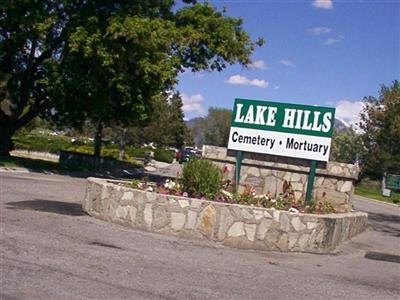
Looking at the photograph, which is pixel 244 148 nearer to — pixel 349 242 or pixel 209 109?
pixel 349 242

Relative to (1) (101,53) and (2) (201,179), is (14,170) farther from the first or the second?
(2) (201,179)

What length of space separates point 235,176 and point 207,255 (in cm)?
529

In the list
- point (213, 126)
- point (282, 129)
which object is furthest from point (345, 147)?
point (282, 129)

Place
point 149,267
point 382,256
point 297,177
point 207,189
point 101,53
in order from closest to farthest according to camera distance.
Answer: point 149,267
point 207,189
point 382,256
point 297,177
point 101,53

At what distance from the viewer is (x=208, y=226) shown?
11.1 metres

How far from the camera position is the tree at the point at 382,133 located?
6328 cm

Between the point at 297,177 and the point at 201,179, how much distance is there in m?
3.29

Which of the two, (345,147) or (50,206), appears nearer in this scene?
(50,206)

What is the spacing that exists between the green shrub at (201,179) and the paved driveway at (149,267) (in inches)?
58.1

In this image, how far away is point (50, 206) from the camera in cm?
1327

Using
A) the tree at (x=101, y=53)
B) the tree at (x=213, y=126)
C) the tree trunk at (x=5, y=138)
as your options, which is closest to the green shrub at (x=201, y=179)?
the tree at (x=101, y=53)

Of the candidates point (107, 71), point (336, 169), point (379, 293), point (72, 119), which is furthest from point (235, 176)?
point (72, 119)

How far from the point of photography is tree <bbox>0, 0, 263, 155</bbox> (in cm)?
2547

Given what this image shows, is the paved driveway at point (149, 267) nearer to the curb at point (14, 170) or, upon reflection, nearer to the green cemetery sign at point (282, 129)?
the green cemetery sign at point (282, 129)
